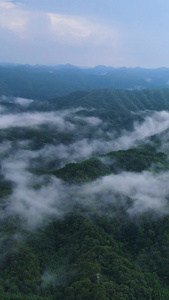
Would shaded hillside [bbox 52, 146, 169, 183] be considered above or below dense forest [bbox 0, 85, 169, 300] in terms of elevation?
above

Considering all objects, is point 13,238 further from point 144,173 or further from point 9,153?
point 9,153

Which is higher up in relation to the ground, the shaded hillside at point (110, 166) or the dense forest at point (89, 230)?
the shaded hillside at point (110, 166)

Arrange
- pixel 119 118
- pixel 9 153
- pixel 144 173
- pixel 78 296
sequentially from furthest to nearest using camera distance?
pixel 119 118 → pixel 9 153 → pixel 144 173 → pixel 78 296

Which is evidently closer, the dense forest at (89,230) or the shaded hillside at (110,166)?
the dense forest at (89,230)

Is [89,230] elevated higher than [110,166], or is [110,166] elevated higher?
[110,166]

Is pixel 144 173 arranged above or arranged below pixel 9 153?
below

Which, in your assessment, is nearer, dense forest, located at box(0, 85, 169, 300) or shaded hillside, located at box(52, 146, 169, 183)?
dense forest, located at box(0, 85, 169, 300)

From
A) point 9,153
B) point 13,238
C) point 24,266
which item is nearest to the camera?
point 24,266

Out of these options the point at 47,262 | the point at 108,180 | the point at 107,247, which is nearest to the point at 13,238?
the point at 47,262

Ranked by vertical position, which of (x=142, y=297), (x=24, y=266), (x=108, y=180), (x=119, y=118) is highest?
(x=119, y=118)

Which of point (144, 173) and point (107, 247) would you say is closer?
point (107, 247)

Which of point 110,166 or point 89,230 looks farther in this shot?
point 110,166
